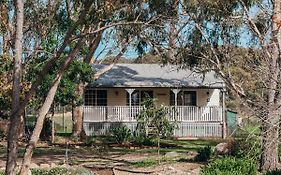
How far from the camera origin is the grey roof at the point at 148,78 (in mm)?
37375

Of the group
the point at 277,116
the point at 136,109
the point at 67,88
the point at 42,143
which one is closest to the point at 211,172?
the point at 277,116

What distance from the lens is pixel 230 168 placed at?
17.4 metres

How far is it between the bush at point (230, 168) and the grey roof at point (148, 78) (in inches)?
690

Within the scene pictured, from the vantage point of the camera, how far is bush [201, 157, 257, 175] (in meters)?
17.1

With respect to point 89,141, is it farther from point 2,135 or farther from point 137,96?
point 137,96

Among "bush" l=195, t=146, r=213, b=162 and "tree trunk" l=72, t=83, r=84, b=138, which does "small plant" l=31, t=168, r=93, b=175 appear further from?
"tree trunk" l=72, t=83, r=84, b=138

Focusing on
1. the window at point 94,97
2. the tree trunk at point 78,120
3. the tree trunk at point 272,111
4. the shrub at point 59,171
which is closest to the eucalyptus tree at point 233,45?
the tree trunk at point 272,111

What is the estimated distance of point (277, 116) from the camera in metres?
15.0

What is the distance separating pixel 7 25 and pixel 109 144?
8296 mm

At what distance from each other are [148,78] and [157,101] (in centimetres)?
171

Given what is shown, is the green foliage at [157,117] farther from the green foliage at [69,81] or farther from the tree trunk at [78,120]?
the tree trunk at [78,120]

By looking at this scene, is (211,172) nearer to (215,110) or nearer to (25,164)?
(25,164)

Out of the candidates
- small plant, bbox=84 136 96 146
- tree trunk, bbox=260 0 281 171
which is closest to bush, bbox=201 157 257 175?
tree trunk, bbox=260 0 281 171

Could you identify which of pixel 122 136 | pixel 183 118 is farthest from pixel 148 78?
pixel 122 136
